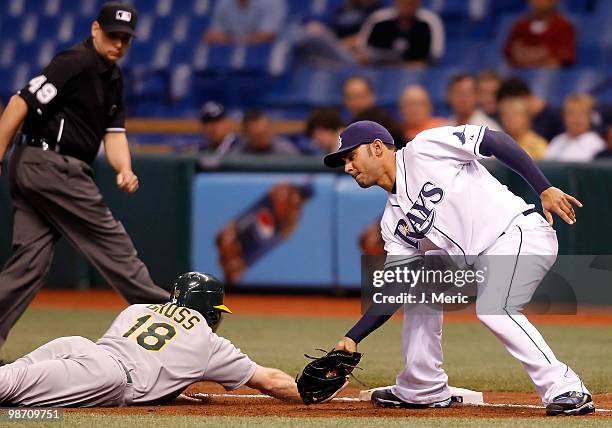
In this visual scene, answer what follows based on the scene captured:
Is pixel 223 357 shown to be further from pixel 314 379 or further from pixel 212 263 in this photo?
pixel 212 263

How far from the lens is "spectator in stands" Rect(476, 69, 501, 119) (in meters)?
11.3

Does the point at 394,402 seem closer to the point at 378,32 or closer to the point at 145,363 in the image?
the point at 145,363

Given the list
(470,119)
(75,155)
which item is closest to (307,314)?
(470,119)

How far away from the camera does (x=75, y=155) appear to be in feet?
21.7

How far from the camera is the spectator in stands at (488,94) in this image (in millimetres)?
11258

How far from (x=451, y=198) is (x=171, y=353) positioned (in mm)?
1351

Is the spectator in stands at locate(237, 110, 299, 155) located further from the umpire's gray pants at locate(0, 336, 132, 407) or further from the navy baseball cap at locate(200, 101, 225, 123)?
the umpire's gray pants at locate(0, 336, 132, 407)

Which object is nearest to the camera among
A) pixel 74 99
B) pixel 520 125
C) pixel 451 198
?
pixel 451 198

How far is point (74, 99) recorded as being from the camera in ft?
21.2

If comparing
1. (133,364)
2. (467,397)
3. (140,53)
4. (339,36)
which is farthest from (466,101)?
(133,364)

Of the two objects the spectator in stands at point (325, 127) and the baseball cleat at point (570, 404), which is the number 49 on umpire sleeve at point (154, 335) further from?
the spectator in stands at point (325, 127)

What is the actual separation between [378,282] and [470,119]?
5.78 metres

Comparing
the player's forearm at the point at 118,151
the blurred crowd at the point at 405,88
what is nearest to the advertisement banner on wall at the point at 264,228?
the blurred crowd at the point at 405,88

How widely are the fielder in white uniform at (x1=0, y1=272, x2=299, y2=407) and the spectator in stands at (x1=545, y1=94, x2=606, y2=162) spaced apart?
5760 mm
